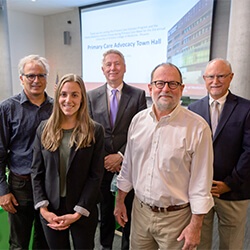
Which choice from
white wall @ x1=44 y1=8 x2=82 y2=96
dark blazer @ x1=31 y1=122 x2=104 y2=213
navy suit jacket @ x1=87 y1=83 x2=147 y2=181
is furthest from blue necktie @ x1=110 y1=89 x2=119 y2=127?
white wall @ x1=44 y1=8 x2=82 y2=96

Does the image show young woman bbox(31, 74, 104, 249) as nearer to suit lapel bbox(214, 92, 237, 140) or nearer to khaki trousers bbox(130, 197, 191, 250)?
khaki trousers bbox(130, 197, 191, 250)

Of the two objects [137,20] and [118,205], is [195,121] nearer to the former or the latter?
[118,205]

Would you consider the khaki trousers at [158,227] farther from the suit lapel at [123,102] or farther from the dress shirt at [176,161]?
the suit lapel at [123,102]

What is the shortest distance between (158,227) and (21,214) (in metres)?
1.11

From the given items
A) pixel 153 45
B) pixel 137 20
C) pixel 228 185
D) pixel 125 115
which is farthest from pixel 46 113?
pixel 137 20

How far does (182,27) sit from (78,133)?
3.91 meters

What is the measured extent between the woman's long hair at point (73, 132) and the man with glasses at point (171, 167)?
0.33 meters

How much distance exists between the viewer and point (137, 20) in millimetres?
5383

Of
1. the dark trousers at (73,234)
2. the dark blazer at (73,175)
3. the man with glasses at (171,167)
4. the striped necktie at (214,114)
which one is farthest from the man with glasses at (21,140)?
the striped necktie at (214,114)

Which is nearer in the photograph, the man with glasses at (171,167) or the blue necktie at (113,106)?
the man with glasses at (171,167)

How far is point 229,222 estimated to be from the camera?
183 centimetres

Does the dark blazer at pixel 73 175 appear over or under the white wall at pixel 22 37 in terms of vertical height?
under

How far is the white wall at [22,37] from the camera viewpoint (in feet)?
21.9

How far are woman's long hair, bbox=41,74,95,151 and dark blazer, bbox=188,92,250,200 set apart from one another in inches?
38.6
